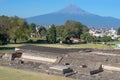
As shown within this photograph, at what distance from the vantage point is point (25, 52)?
30938 mm

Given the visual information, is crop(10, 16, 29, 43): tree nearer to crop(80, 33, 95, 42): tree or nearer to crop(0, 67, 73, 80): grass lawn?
crop(80, 33, 95, 42): tree

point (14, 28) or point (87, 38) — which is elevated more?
point (14, 28)

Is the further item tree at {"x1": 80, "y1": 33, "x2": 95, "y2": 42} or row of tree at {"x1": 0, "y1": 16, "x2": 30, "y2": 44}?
tree at {"x1": 80, "y1": 33, "x2": 95, "y2": 42}

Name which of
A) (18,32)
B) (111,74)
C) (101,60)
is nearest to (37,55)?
(101,60)

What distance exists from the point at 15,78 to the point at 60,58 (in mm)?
7405

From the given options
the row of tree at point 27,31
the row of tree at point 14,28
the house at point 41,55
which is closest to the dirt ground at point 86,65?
the house at point 41,55

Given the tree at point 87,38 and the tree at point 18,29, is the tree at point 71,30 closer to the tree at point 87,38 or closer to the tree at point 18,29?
the tree at point 87,38

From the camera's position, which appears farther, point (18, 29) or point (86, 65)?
point (18, 29)

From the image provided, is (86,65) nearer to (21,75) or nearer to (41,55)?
(21,75)

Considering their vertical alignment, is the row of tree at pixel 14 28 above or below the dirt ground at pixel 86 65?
above

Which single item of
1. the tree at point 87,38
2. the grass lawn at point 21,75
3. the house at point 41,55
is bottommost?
the grass lawn at point 21,75

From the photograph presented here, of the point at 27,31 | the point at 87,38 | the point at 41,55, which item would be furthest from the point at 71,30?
the point at 41,55

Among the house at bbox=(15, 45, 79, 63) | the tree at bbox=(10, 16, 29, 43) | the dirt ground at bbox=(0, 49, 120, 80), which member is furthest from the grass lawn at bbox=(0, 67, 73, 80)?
the tree at bbox=(10, 16, 29, 43)

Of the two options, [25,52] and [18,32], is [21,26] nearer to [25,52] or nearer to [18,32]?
[18,32]
